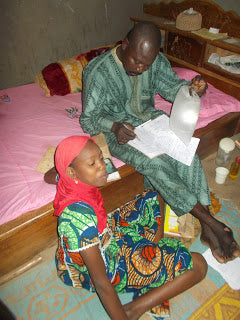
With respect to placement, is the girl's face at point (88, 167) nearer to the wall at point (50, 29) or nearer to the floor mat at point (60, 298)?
the floor mat at point (60, 298)

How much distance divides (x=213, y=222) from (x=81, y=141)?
3.23 feet

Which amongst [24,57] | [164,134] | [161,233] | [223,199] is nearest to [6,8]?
[24,57]

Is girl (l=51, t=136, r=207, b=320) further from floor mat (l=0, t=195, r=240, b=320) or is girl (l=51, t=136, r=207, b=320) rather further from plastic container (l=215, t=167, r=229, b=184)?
plastic container (l=215, t=167, r=229, b=184)

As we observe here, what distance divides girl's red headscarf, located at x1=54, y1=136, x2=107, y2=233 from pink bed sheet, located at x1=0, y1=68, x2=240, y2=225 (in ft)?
1.40

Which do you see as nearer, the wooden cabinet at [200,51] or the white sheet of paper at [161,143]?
the white sheet of paper at [161,143]

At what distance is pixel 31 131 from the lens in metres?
1.88

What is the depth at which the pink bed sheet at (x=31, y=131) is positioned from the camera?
135 centimetres

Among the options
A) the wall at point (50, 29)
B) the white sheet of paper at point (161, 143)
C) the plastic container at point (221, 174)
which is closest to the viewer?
the white sheet of paper at point (161, 143)

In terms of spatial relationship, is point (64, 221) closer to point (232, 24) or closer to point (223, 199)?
point (223, 199)

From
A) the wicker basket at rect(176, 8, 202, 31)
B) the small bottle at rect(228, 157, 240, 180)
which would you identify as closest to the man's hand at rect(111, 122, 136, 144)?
the small bottle at rect(228, 157, 240, 180)

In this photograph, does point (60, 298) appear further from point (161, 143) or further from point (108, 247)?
point (161, 143)

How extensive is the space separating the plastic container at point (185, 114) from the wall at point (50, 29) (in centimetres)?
150

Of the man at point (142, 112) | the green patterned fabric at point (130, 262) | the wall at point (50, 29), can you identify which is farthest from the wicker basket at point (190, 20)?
the green patterned fabric at point (130, 262)

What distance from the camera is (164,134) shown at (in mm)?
1566
